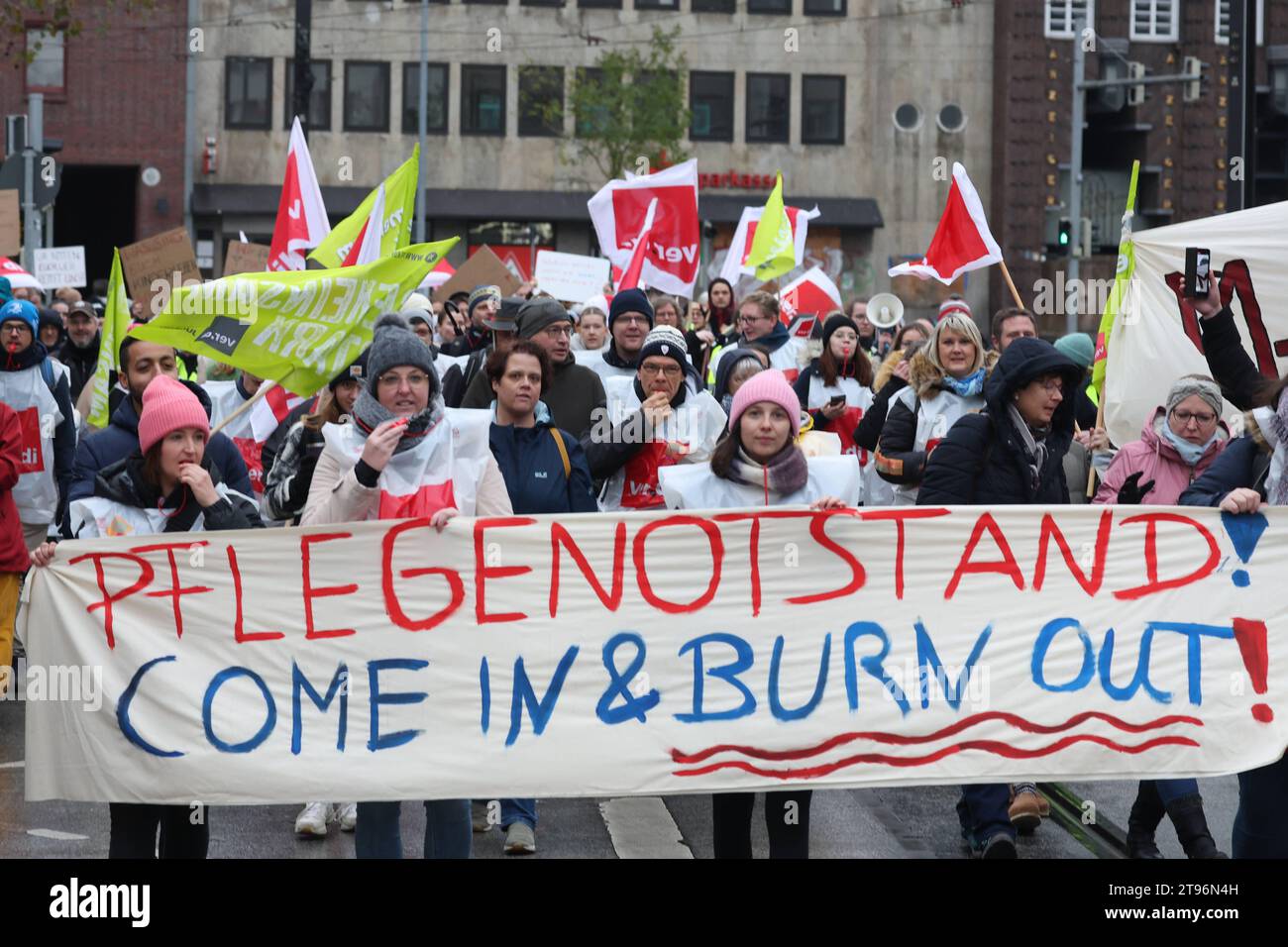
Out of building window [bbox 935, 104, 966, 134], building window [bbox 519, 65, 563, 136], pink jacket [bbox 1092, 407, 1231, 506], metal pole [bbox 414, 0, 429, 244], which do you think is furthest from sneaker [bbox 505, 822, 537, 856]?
building window [bbox 935, 104, 966, 134]

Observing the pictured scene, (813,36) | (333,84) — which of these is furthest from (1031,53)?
(333,84)

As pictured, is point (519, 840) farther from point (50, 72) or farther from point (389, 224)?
point (50, 72)

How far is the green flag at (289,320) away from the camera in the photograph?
6859 mm

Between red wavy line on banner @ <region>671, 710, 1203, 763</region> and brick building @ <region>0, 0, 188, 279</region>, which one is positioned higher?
brick building @ <region>0, 0, 188, 279</region>

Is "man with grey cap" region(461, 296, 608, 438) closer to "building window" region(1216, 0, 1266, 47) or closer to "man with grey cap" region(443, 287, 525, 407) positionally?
"man with grey cap" region(443, 287, 525, 407)

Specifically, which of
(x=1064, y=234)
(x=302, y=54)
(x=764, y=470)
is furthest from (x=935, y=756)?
(x=1064, y=234)

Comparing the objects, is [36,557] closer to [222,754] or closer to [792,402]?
[222,754]

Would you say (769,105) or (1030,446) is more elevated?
(769,105)

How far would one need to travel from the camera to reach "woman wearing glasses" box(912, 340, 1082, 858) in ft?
21.2

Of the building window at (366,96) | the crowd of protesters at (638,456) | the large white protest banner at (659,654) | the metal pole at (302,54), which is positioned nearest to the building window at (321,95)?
the building window at (366,96)

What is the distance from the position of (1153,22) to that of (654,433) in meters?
39.5

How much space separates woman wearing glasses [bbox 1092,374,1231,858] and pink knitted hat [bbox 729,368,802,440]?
1753 mm

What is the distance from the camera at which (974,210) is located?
11.6 m

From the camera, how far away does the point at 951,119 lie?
44.6 metres
